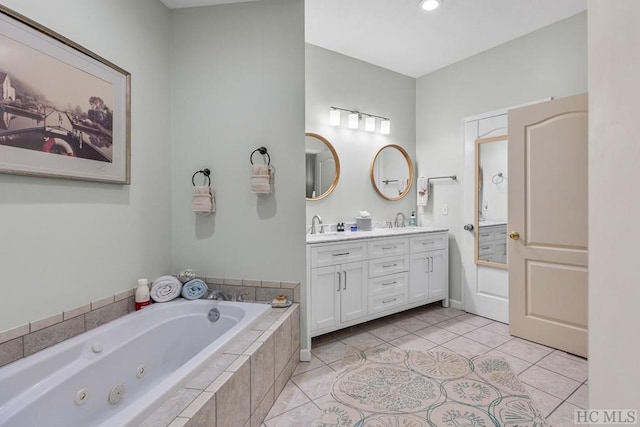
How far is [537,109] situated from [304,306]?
2.46 m

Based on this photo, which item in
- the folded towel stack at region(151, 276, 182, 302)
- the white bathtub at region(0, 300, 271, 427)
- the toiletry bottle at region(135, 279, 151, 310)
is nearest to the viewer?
the white bathtub at region(0, 300, 271, 427)

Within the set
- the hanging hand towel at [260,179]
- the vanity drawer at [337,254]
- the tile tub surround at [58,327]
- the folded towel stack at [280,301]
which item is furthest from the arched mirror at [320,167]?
the tile tub surround at [58,327]

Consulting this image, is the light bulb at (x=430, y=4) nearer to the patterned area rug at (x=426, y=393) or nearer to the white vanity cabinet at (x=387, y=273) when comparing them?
the white vanity cabinet at (x=387, y=273)

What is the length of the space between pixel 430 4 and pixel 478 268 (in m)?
2.48

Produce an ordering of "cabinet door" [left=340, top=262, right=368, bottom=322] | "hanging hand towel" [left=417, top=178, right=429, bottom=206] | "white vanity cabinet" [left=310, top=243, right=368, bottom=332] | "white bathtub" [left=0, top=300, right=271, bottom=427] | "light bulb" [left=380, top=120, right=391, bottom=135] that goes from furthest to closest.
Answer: "hanging hand towel" [left=417, top=178, right=429, bottom=206]
"light bulb" [left=380, top=120, right=391, bottom=135]
"cabinet door" [left=340, top=262, right=368, bottom=322]
"white vanity cabinet" [left=310, top=243, right=368, bottom=332]
"white bathtub" [left=0, top=300, right=271, bottom=427]

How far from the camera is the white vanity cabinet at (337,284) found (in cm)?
247

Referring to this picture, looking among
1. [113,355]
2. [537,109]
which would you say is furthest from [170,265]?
[537,109]

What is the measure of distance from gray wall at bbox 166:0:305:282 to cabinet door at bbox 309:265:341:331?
0.81 ft

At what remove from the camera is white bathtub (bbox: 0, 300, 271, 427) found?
1197 mm

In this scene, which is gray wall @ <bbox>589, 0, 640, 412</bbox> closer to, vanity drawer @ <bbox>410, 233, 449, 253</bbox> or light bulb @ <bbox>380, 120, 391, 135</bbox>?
vanity drawer @ <bbox>410, 233, 449, 253</bbox>

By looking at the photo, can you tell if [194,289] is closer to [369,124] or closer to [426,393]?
[426,393]

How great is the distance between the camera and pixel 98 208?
5.72 feet

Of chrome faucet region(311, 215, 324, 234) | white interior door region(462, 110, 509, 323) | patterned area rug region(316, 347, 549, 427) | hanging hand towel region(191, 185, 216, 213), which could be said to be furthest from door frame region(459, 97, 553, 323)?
hanging hand towel region(191, 185, 216, 213)

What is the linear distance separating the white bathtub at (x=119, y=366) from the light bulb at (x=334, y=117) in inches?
77.2
